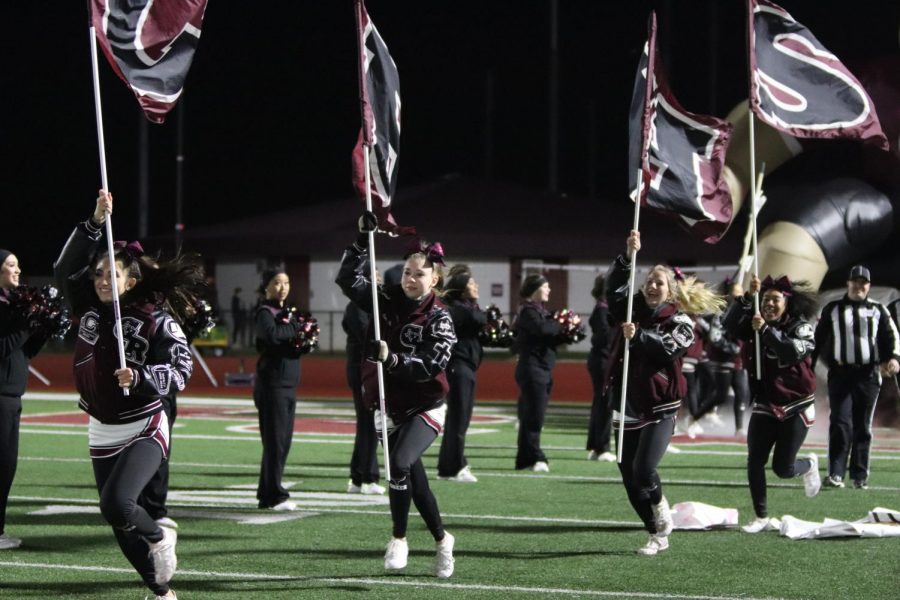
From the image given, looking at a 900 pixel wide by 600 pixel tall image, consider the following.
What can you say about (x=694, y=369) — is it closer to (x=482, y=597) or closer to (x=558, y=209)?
(x=482, y=597)

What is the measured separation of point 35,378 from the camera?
29.4 metres

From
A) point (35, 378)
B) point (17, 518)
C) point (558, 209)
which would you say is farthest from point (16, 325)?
point (558, 209)

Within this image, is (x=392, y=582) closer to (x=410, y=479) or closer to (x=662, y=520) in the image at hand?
(x=410, y=479)

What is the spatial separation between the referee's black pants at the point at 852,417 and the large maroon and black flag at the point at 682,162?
3684mm

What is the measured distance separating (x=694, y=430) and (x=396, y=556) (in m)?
10.9

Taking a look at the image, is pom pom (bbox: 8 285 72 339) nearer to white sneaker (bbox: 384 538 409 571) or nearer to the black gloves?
the black gloves

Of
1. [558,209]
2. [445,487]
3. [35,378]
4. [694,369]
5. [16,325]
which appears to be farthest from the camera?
[558,209]

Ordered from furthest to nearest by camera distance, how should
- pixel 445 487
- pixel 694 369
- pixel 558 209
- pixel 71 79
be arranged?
pixel 71 79 → pixel 558 209 → pixel 694 369 → pixel 445 487

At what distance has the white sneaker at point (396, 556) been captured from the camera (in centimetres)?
772

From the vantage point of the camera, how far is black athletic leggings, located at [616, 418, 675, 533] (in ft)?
28.1

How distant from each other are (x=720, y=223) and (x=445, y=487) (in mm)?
3973

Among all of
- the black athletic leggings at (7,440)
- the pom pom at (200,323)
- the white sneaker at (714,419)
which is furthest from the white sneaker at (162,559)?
the white sneaker at (714,419)

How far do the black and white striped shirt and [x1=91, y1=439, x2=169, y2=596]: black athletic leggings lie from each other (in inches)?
308

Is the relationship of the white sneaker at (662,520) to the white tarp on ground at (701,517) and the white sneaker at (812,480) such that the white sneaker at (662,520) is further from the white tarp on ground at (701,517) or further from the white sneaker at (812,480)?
the white sneaker at (812,480)
